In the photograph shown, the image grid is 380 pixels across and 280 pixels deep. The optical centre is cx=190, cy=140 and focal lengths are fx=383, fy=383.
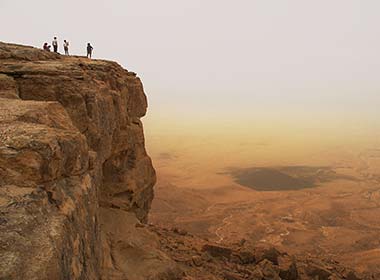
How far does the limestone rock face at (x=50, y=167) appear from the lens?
4703 mm

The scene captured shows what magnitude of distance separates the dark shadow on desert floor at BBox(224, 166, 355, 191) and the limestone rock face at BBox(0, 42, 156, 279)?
33.3m

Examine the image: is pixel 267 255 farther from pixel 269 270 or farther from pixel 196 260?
pixel 196 260

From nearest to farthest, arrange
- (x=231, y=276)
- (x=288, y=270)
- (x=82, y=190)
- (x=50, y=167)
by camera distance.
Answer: (x=50, y=167)
(x=82, y=190)
(x=231, y=276)
(x=288, y=270)

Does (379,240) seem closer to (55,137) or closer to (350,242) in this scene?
(350,242)

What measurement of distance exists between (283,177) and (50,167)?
43.2 metres

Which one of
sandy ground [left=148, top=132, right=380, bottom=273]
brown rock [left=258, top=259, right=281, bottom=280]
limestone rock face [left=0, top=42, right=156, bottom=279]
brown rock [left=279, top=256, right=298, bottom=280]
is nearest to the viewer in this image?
limestone rock face [left=0, top=42, right=156, bottom=279]

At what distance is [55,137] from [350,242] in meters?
25.7

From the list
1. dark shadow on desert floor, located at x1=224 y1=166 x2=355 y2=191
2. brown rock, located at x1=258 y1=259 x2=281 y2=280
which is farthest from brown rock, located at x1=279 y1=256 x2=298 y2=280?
dark shadow on desert floor, located at x1=224 y1=166 x2=355 y2=191

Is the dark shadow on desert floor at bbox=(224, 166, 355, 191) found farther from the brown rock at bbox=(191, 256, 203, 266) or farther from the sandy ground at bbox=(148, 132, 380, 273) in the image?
the brown rock at bbox=(191, 256, 203, 266)

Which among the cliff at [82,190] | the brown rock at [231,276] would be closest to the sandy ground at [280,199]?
the cliff at [82,190]

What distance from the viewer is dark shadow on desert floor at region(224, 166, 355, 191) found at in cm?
4322

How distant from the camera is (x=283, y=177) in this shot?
153 ft

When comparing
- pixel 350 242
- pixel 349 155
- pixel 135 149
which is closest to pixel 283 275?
pixel 135 149

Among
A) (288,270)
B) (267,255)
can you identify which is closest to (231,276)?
(288,270)
